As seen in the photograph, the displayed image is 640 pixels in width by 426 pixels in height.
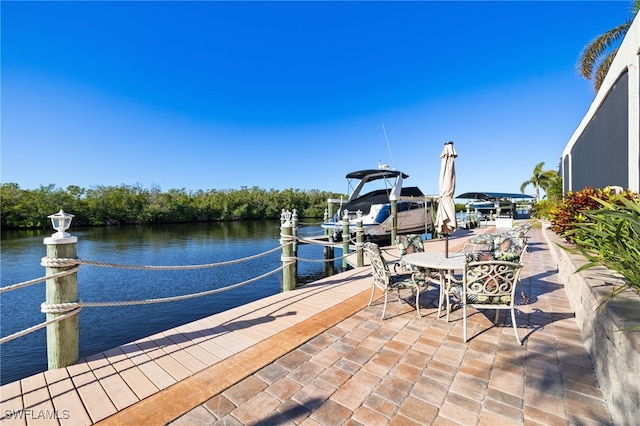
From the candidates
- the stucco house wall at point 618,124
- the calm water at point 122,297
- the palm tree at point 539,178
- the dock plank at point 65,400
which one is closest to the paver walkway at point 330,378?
the dock plank at point 65,400

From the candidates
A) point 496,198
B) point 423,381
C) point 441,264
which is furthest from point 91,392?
point 496,198

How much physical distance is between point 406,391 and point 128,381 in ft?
6.87

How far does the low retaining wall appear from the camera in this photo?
1498 millimetres

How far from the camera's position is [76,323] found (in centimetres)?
245

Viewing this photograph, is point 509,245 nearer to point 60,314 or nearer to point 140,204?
point 60,314

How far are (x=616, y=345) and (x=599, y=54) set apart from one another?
1394 centimetres

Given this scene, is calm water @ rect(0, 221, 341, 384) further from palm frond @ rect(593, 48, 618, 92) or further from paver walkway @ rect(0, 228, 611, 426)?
palm frond @ rect(593, 48, 618, 92)

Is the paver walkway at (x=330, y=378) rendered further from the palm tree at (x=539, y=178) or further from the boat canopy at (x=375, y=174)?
the palm tree at (x=539, y=178)

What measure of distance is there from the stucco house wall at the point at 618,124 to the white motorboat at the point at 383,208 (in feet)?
19.8

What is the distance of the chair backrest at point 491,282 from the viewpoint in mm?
2699

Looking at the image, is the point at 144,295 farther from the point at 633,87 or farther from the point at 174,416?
the point at 633,87

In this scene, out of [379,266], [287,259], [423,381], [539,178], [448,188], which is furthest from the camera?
[539,178]

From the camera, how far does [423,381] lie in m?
2.09

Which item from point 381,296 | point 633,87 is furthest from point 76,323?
point 633,87
